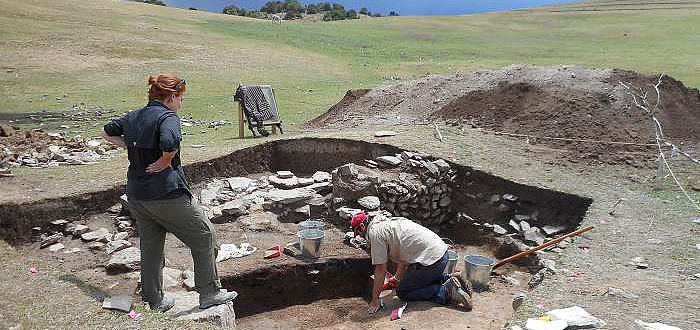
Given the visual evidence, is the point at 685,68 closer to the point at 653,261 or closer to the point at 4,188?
the point at 653,261

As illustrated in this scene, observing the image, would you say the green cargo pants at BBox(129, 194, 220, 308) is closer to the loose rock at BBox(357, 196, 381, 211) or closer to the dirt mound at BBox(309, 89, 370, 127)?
the loose rock at BBox(357, 196, 381, 211)

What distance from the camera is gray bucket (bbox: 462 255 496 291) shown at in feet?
22.8

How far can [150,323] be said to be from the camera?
4.39 meters

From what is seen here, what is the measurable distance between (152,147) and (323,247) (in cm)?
384

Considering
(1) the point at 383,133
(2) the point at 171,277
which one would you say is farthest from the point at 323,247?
(1) the point at 383,133

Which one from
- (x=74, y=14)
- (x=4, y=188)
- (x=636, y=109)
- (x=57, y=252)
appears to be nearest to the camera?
(x=57, y=252)

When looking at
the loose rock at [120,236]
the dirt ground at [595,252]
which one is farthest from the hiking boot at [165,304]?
the loose rock at [120,236]

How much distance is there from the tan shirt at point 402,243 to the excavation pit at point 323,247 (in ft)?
2.04

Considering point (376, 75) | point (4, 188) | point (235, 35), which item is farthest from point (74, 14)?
point (4, 188)

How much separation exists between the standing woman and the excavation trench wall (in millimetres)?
3160

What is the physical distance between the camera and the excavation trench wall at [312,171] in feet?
23.6

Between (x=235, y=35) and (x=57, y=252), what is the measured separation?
29.9 metres

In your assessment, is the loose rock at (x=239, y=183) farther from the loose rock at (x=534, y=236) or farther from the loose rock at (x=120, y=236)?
the loose rock at (x=534, y=236)

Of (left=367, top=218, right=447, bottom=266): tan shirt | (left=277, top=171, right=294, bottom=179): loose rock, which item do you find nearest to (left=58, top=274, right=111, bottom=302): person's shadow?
(left=367, top=218, right=447, bottom=266): tan shirt
